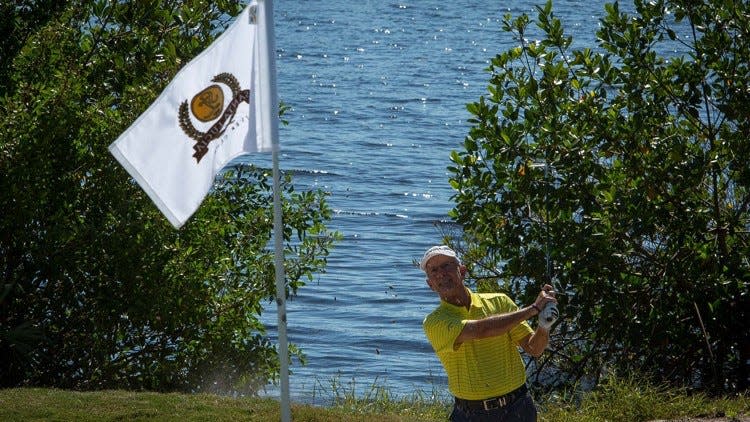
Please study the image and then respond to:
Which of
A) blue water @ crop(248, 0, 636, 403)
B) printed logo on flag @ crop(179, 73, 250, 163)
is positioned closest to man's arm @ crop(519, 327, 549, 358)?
printed logo on flag @ crop(179, 73, 250, 163)

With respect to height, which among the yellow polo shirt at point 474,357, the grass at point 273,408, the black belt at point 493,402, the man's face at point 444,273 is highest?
the man's face at point 444,273

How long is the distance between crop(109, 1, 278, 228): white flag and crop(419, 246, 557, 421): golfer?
1215 mm

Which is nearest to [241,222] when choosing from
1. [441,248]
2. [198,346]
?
[198,346]

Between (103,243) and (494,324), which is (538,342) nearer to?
(494,324)

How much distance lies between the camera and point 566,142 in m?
11.8

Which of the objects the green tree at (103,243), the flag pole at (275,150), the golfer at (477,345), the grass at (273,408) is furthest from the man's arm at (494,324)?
the green tree at (103,243)

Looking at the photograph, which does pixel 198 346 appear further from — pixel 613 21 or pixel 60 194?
pixel 613 21

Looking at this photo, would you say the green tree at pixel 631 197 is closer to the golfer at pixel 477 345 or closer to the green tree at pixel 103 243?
the green tree at pixel 103 243

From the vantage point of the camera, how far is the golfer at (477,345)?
6.90 metres

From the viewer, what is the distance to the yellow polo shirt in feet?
22.9

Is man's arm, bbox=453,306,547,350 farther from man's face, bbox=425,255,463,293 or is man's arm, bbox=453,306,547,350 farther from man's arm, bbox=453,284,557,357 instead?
man's face, bbox=425,255,463,293

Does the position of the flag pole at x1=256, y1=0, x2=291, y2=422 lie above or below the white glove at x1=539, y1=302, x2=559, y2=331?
above

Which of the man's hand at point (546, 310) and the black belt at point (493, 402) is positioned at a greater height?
the man's hand at point (546, 310)

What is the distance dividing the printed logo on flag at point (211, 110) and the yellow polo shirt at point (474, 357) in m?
1.51
